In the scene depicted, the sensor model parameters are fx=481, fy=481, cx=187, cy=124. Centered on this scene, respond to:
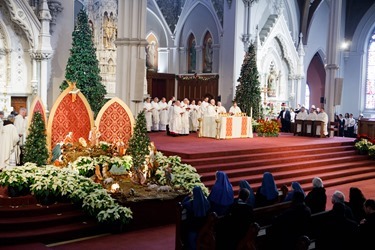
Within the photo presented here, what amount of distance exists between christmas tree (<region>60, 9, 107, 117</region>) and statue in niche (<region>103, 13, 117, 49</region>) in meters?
3.84

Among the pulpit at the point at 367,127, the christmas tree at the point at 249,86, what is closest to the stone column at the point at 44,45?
the christmas tree at the point at 249,86

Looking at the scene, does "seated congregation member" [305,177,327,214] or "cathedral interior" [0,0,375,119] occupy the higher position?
"cathedral interior" [0,0,375,119]

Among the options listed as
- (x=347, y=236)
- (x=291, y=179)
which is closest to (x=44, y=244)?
(x=347, y=236)

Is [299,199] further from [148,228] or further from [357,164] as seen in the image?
[357,164]

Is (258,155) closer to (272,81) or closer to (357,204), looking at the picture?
(357,204)

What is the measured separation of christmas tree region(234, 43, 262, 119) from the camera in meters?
20.3

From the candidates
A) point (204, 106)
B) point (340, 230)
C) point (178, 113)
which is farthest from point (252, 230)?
point (204, 106)

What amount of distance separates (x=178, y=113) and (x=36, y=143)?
858 centimetres

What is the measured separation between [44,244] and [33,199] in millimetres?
1207

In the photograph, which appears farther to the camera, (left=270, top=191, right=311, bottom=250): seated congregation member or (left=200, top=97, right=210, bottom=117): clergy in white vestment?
(left=200, top=97, right=210, bottom=117): clergy in white vestment

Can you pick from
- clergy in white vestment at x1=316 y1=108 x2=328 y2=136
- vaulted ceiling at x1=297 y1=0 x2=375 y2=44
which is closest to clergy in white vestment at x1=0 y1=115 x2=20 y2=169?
clergy in white vestment at x1=316 y1=108 x2=328 y2=136

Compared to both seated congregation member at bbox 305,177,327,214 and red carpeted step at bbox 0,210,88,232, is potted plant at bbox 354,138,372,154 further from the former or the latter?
red carpeted step at bbox 0,210,88,232

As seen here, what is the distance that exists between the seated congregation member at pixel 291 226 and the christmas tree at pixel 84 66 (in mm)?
11221

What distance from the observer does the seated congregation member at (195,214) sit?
6.86 metres
